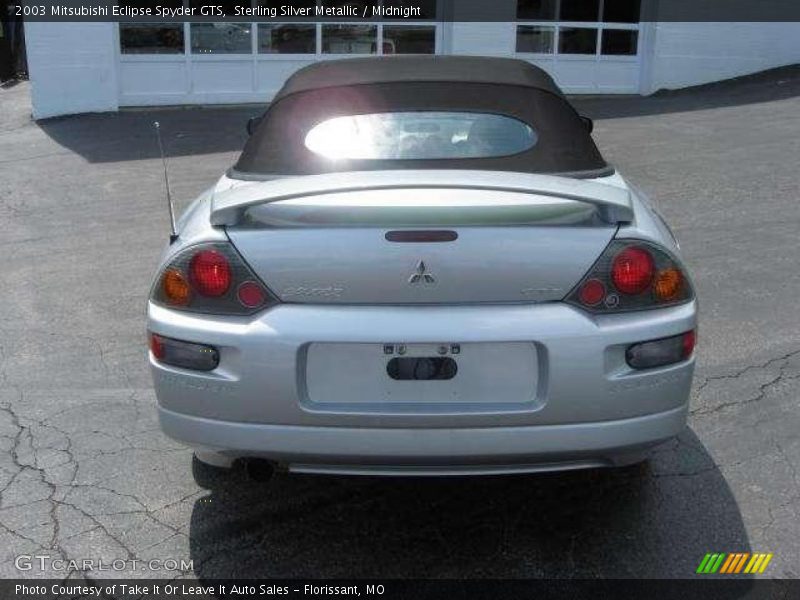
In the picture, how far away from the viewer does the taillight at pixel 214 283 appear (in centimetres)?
283

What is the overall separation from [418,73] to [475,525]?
2013 mm

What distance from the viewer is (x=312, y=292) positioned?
2.79 m

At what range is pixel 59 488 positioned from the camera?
11.8 ft

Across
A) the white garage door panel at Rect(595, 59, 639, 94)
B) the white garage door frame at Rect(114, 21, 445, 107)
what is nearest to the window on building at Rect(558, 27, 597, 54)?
the white garage door panel at Rect(595, 59, 639, 94)

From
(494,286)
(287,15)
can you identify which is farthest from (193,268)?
(287,15)

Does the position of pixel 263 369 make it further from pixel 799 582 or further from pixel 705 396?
pixel 705 396

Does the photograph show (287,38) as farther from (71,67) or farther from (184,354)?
(184,354)

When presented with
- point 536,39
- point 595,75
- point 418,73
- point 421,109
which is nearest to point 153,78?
point 536,39

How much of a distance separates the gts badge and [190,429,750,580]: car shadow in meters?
0.96

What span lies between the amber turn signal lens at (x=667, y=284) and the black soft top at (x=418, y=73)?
4.37 ft

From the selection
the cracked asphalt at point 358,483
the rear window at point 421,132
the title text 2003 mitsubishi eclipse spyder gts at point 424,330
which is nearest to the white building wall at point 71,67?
the cracked asphalt at point 358,483

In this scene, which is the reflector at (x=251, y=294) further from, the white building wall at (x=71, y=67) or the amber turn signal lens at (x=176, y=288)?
the white building wall at (x=71, y=67)

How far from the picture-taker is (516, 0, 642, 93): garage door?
1691 cm

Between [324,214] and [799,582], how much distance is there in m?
1.94
